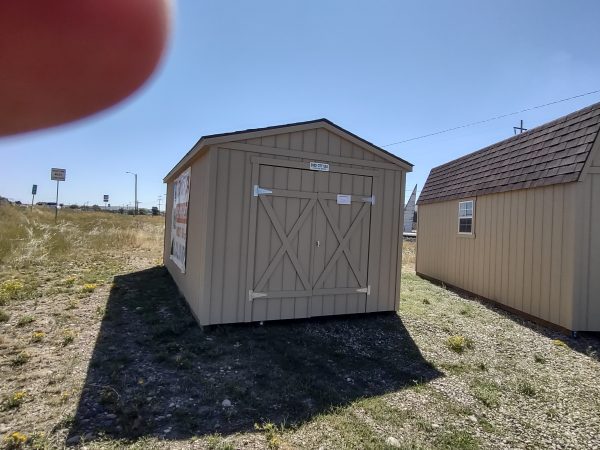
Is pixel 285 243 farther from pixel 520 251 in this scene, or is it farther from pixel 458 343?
pixel 520 251

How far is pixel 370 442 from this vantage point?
2.54 metres

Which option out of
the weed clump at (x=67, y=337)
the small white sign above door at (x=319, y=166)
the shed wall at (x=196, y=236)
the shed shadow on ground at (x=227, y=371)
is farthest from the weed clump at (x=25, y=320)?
the small white sign above door at (x=319, y=166)

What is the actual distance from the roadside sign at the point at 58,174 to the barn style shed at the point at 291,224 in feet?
45.2

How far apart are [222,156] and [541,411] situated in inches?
170

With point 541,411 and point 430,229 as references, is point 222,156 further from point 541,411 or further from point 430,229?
point 430,229

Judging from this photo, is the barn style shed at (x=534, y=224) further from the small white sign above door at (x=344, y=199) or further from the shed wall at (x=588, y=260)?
the small white sign above door at (x=344, y=199)

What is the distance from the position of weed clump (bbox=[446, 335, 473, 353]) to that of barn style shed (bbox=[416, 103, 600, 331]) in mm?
1888

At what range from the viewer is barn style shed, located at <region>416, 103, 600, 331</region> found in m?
5.40

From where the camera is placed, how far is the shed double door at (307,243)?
496cm

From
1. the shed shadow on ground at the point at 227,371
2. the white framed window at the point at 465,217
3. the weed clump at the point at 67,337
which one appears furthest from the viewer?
the white framed window at the point at 465,217

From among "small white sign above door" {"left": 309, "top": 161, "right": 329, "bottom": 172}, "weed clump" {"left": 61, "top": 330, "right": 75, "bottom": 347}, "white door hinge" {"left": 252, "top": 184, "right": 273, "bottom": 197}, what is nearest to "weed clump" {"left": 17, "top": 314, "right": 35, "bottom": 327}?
"weed clump" {"left": 61, "top": 330, "right": 75, "bottom": 347}

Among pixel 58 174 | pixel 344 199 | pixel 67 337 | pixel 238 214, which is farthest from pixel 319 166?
pixel 58 174

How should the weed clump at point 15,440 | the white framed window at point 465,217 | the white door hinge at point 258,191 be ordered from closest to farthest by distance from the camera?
1. the weed clump at point 15,440
2. the white door hinge at point 258,191
3. the white framed window at point 465,217

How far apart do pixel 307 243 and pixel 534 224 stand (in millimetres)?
4141
